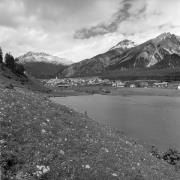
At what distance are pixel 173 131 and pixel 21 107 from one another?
4850 centimetres

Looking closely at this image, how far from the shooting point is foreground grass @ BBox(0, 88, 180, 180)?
12.8 meters

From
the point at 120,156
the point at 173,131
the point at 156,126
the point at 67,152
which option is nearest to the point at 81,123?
the point at 120,156

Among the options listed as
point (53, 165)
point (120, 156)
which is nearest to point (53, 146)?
point (53, 165)

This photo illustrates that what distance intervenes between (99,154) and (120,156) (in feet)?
6.82

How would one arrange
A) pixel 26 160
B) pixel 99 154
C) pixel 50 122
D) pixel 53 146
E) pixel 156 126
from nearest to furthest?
pixel 26 160 → pixel 53 146 → pixel 99 154 → pixel 50 122 → pixel 156 126

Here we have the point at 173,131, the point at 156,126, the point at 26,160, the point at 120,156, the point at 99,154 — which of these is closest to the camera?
the point at 26,160

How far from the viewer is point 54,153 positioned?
14.4 m

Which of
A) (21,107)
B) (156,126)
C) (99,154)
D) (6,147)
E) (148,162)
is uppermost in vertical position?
(21,107)

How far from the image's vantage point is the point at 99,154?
16734mm

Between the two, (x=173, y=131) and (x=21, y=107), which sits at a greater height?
(x=21, y=107)

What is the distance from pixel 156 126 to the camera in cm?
6925

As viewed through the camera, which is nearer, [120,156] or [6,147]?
[6,147]

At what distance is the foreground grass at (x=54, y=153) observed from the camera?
41.9 ft

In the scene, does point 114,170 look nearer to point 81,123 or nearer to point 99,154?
point 99,154
